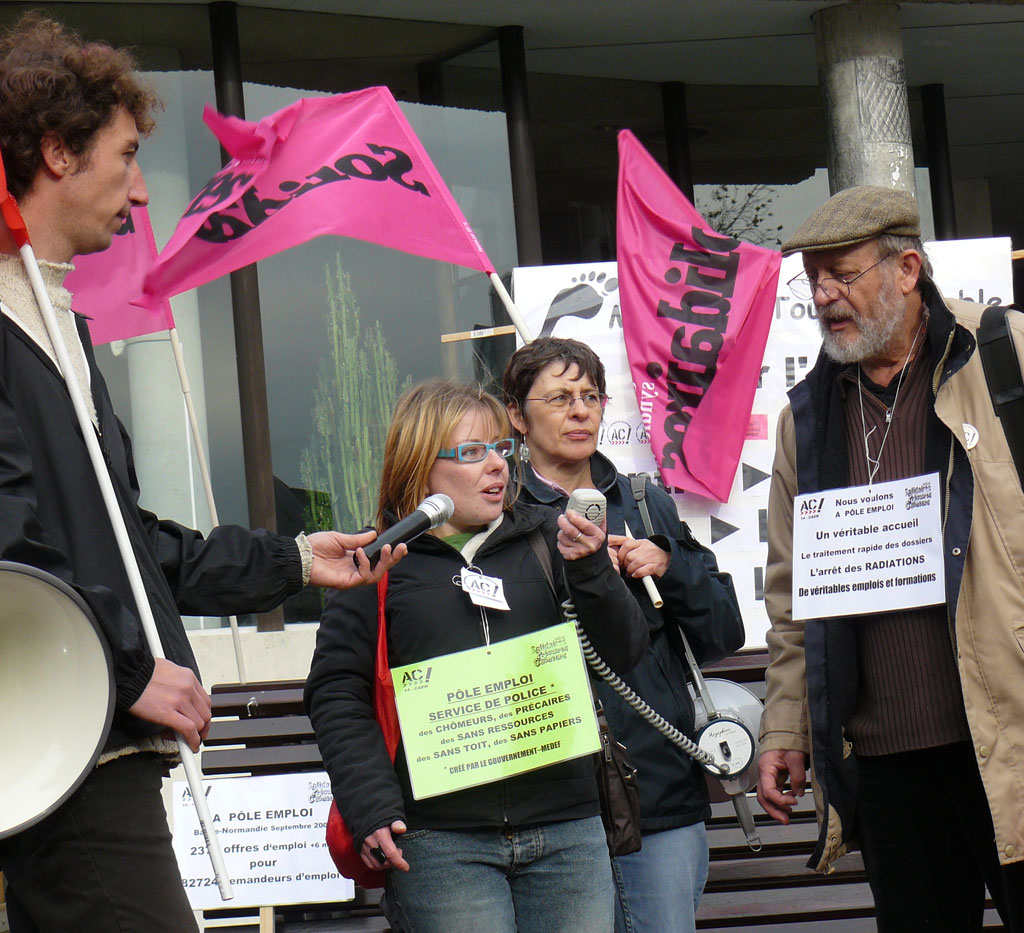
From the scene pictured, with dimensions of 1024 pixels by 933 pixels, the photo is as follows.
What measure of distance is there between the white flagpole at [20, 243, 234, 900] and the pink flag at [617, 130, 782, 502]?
138 inches

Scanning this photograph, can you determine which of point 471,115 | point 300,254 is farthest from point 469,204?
point 300,254

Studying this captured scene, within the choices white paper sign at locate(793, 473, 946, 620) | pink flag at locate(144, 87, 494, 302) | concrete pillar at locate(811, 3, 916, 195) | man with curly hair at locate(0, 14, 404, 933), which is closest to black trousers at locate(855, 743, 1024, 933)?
white paper sign at locate(793, 473, 946, 620)

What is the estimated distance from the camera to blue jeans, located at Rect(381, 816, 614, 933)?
9.11 feet

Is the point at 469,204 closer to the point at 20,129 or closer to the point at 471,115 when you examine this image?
the point at 471,115

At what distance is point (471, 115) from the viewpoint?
859cm

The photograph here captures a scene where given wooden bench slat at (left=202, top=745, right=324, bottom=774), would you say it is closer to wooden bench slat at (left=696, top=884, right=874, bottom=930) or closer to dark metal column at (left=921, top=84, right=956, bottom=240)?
wooden bench slat at (left=696, top=884, right=874, bottom=930)

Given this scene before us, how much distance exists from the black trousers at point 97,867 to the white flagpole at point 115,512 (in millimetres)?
106

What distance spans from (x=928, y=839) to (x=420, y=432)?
4.72ft

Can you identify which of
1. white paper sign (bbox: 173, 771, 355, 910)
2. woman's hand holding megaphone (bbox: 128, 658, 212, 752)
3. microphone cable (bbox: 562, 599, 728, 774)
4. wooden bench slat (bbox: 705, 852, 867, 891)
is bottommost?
wooden bench slat (bbox: 705, 852, 867, 891)

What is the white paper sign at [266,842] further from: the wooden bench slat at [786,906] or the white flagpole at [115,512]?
the white flagpole at [115,512]

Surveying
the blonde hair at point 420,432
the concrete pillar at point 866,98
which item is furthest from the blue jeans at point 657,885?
the concrete pillar at point 866,98

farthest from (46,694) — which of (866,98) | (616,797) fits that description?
(866,98)

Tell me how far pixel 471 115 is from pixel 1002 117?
15.6 feet

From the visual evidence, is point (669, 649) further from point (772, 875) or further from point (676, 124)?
point (676, 124)
